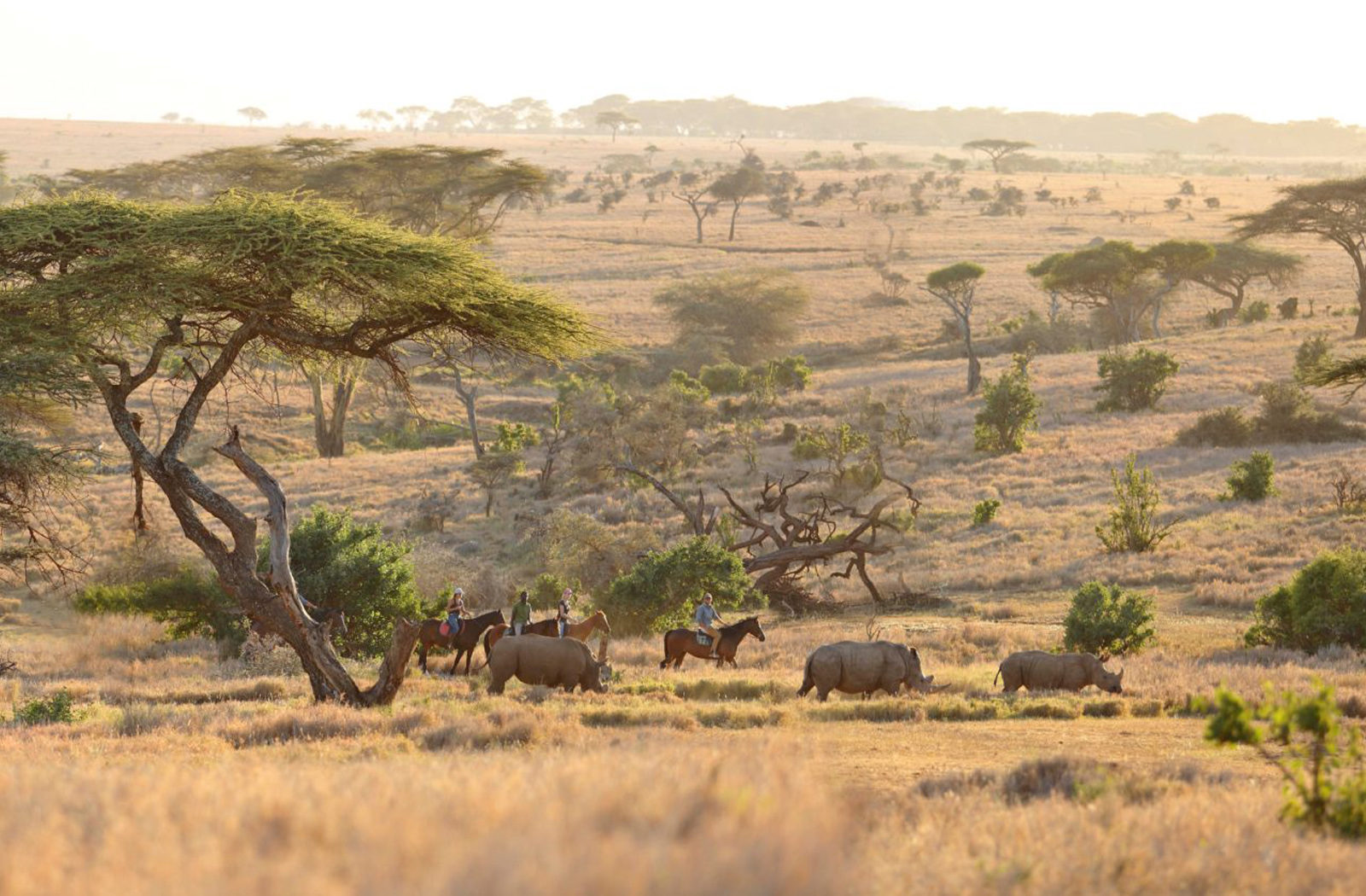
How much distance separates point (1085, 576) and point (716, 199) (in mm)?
78890

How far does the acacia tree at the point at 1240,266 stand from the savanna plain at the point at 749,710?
20.9 ft

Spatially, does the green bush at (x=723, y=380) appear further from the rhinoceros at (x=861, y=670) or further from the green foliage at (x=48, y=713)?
the green foliage at (x=48, y=713)

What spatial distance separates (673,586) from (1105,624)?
8172mm

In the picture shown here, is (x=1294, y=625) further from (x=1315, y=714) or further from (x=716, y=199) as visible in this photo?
(x=716, y=199)

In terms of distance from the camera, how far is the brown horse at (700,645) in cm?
1930

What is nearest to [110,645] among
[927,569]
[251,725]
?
[251,725]

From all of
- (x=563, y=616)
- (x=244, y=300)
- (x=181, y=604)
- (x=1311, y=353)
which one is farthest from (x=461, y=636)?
(x=1311, y=353)

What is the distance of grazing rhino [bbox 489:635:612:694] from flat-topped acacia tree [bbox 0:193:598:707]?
1.83 meters

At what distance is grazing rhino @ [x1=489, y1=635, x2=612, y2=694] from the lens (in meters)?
16.7

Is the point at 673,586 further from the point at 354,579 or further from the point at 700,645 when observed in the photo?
the point at 354,579

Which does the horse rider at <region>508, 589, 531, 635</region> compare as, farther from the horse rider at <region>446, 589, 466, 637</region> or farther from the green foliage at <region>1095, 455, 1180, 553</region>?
the green foliage at <region>1095, 455, 1180, 553</region>

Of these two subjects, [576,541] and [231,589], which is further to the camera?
[576,541]

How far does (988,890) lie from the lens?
593cm

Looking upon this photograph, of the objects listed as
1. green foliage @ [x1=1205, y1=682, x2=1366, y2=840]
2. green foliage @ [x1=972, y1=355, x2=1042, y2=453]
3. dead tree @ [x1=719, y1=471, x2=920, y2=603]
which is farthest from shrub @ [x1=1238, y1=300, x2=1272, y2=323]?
green foliage @ [x1=1205, y1=682, x2=1366, y2=840]
